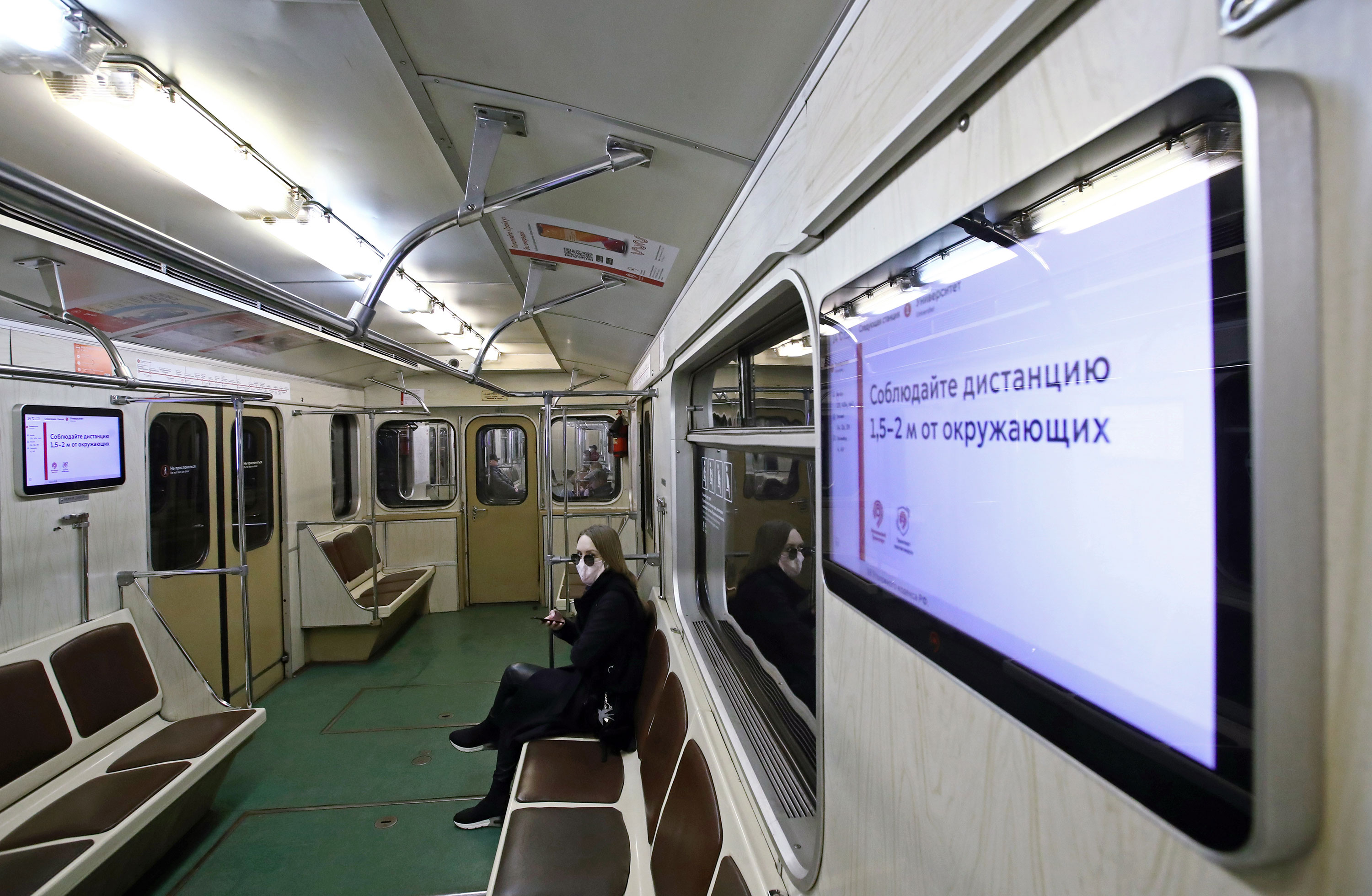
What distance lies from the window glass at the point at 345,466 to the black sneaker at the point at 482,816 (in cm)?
407

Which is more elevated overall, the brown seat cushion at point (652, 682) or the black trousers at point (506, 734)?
the brown seat cushion at point (652, 682)

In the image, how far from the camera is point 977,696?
0.60 metres

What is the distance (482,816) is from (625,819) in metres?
1.10

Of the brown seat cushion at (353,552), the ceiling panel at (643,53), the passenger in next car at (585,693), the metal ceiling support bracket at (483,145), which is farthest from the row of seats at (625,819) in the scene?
the brown seat cushion at (353,552)

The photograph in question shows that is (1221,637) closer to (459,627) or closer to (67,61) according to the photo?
(67,61)

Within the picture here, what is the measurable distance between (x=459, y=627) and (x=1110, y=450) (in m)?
6.49

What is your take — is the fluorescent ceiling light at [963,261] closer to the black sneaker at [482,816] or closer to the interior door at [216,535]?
the black sneaker at [482,816]

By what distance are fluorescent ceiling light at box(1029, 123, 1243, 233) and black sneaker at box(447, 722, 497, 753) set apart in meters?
3.49

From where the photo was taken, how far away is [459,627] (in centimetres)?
602

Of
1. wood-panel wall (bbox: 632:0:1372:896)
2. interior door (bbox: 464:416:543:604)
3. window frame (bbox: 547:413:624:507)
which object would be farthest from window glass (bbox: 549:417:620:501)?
wood-panel wall (bbox: 632:0:1372:896)

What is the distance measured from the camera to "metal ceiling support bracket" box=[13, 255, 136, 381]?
6.75ft

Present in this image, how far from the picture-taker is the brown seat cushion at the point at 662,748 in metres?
2.01

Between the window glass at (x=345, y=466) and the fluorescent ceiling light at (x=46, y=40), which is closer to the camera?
A: the fluorescent ceiling light at (x=46, y=40)

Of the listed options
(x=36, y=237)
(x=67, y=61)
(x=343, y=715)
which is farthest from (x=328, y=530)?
(x=67, y=61)
